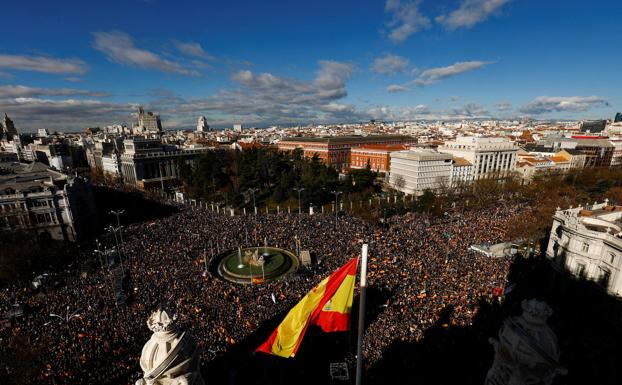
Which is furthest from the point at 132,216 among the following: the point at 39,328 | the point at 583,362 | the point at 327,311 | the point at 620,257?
the point at 620,257

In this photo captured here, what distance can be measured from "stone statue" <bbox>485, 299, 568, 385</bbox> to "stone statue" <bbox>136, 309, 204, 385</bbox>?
4.49m

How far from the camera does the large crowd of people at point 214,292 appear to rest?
16547mm

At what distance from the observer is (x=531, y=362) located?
12.8ft

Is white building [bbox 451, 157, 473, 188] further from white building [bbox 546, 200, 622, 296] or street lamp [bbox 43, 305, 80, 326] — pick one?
street lamp [bbox 43, 305, 80, 326]

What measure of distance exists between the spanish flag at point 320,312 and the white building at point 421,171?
57626 mm

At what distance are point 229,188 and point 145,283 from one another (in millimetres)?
35900

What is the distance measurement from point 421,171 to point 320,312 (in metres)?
59.8

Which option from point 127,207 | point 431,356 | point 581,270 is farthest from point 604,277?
point 127,207

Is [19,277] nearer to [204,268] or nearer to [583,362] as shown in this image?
[204,268]

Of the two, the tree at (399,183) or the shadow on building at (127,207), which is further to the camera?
the tree at (399,183)

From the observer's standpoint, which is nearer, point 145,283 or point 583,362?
point 583,362

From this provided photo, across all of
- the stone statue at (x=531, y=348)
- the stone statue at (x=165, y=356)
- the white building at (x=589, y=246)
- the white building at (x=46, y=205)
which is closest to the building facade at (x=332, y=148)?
the white building at (x=46, y=205)

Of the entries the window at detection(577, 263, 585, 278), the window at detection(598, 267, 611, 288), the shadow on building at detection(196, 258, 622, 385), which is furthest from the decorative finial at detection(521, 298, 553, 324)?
the window at detection(577, 263, 585, 278)

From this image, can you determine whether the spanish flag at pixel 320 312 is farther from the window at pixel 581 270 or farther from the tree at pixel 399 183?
the tree at pixel 399 183
